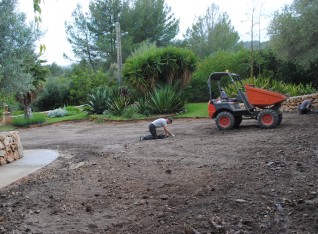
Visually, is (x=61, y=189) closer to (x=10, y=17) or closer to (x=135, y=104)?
(x=10, y=17)

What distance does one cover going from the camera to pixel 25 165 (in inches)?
288

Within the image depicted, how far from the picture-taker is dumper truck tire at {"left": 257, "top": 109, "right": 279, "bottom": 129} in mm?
10344

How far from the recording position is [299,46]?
1405 cm

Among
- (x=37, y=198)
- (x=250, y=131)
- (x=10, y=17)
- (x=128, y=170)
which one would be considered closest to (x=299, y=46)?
(x=250, y=131)

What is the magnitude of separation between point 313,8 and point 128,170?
431 inches

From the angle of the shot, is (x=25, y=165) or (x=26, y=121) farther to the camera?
(x=26, y=121)

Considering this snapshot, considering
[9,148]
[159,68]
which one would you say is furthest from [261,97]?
[159,68]

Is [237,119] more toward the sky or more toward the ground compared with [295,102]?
more toward the ground

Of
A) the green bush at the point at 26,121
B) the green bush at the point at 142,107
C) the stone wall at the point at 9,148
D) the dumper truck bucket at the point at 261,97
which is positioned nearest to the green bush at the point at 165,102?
the green bush at the point at 142,107

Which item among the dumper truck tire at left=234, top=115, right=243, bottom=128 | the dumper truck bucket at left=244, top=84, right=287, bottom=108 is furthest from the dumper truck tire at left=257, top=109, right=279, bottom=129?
the dumper truck tire at left=234, top=115, right=243, bottom=128

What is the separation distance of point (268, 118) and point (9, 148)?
23.9 ft

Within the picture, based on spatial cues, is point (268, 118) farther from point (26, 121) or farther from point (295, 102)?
point (26, 121)

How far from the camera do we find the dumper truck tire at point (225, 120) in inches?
426

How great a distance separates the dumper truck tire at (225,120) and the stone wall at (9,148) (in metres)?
6.04
